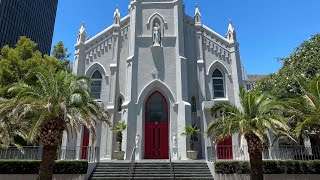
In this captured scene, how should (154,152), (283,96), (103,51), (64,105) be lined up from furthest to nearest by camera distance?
(103,51) → (154,152) → (283,96) → (64,105)

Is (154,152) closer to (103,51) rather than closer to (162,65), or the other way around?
(162,65)

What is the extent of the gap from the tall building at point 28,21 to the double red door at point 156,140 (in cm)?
5009

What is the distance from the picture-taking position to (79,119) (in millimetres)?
12086

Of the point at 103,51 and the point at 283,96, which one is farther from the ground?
the point at 103,51

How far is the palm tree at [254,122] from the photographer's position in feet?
38.9

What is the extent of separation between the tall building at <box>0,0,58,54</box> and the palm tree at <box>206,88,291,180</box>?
193 feet

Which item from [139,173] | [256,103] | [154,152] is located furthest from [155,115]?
[256,103]

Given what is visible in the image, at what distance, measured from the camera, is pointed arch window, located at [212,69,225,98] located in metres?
23.9

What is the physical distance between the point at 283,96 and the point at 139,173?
31.9 ft

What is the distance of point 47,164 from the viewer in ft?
37.2

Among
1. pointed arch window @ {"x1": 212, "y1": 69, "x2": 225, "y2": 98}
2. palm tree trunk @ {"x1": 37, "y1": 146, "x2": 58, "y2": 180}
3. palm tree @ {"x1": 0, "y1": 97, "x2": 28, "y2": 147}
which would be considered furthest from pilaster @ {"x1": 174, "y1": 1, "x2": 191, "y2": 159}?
palm tree @ {"x1": 0, "y1": 97, "x2": 28, "y2": 147}

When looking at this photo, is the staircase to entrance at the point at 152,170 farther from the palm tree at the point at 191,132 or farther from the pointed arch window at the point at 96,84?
the pointed arch window at the point at 96,84

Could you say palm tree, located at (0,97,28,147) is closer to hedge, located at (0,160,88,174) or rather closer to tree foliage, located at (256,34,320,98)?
hedge, located at (0,160,88,174)

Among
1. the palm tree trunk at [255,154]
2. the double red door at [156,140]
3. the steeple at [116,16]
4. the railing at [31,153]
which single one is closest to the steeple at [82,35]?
the steeple at [116,16]
